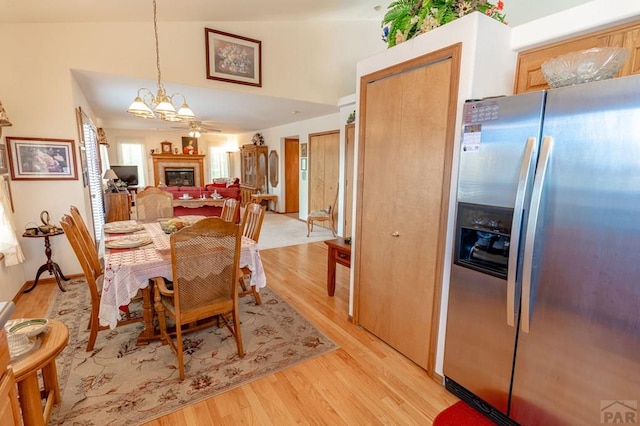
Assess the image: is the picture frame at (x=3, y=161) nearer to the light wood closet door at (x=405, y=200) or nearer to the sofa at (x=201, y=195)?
the sofa at (x=201, y=195)

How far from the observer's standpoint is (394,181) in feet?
6.90

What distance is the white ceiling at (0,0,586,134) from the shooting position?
2.87 m

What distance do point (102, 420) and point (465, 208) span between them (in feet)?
7.59

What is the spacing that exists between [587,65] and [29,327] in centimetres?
290

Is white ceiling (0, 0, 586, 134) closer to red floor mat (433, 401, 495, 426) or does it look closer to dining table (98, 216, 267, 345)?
dining table (98, 216, 267, 345)

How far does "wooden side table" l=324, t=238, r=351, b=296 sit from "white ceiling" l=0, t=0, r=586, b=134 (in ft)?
9.35

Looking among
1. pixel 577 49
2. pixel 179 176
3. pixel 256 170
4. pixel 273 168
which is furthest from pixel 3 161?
pixel 179 176

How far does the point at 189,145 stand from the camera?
33.2 ft

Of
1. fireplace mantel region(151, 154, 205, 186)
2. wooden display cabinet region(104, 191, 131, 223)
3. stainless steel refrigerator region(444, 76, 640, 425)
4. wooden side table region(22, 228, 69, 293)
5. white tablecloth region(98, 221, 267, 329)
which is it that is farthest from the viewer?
fireplace mantel region(151, 154, 205, 186)

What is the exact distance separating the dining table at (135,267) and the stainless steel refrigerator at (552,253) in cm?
170

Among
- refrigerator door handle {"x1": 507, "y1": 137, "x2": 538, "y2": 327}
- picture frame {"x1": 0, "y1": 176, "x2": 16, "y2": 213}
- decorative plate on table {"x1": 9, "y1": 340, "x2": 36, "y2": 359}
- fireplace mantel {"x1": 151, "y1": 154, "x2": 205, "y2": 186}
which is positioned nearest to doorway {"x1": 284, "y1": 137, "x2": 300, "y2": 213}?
fireplace mantel {"x1": 151, "y1": 154, "x2": 205, "y2": 186}

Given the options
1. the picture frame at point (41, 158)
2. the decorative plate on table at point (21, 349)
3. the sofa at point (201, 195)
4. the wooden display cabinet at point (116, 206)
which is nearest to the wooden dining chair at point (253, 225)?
the decorative plate on table at point (21, 349)

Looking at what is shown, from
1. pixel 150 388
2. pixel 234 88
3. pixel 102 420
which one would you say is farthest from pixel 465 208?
pixel 234 88

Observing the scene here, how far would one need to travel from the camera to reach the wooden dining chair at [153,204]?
3611 millimetres
